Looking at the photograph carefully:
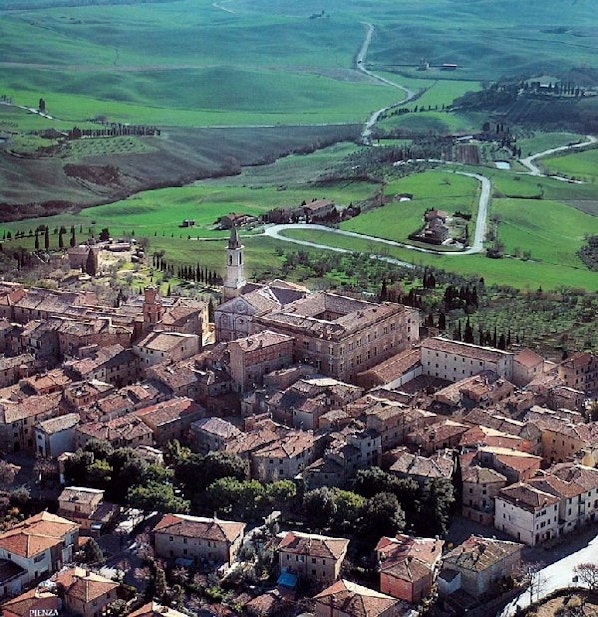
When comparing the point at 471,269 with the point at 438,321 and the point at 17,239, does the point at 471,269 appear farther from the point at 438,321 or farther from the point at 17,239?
the point at 17,239

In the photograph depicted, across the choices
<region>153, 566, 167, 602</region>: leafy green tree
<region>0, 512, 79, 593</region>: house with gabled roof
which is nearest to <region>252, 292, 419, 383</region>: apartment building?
<region>0, 512, 79, 593</region>: house with gabled roof

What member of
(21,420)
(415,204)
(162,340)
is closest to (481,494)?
(21,420)

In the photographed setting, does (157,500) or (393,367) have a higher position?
(393,367)

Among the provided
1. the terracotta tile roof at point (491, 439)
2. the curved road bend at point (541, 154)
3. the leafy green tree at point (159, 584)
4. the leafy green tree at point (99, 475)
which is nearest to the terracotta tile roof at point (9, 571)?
the leafy green tree at point (159, 584)

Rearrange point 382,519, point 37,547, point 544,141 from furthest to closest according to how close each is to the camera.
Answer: point 544,141 < point 382,519 < point 37,547

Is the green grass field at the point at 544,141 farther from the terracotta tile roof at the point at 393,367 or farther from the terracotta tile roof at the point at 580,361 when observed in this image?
the terracotta tile roof at the point at 393,367

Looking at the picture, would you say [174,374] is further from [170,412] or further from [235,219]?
[235,219]
